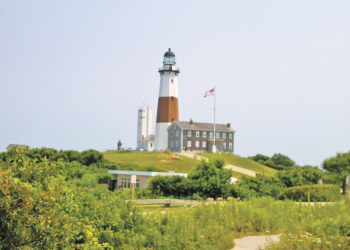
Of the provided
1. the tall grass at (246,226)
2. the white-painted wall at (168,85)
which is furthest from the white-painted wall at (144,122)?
the tall grass at (246,226)

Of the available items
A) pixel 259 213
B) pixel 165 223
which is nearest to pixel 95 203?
pixel 165 223

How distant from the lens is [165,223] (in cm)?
941

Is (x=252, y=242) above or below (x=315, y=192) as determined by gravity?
below

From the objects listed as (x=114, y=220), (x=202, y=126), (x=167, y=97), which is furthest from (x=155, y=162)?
(x=114, y=220)

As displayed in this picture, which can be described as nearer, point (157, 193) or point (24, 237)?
point (24, 237)

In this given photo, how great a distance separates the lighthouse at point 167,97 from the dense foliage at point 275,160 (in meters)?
21.3

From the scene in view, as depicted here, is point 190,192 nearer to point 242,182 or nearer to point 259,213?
point 242,182

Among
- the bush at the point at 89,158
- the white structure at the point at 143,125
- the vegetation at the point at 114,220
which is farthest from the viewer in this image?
the white structure at the point at 143,125

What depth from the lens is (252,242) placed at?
9828mm

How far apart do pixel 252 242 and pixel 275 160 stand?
81070 mm

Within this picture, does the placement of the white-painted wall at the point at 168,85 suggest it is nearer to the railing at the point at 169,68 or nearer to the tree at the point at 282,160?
the railing at the point at 169,68

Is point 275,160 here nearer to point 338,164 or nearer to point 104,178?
point 338,164

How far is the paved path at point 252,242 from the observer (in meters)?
9.18

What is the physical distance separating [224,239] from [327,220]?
274 centimetres
